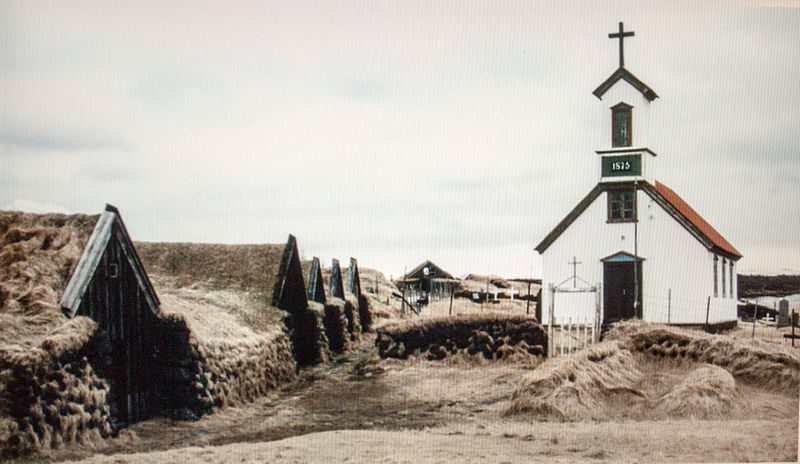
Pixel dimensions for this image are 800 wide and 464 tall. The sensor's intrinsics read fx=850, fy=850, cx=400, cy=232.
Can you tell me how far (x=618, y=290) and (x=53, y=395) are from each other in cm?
592

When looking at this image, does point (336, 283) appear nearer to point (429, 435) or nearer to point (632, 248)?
point (632, 248)

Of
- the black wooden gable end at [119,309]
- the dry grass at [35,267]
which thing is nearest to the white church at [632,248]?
the black wooden gable end at [119,309]

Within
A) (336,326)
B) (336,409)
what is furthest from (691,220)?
(336,326)

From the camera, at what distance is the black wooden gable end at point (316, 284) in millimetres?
13139

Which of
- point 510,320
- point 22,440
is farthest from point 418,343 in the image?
point 22,440

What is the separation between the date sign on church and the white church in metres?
0.01

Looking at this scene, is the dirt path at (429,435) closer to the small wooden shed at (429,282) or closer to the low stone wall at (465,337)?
the small wooden shed at (429,282)

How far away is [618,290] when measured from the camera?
9422 mm

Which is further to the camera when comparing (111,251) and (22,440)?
(111,251)

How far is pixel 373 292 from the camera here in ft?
55.1

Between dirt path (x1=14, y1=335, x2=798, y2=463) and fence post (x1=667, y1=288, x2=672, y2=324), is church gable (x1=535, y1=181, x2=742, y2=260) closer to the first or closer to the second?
fence post (x1=667, y1=288, x2=672, y2=324)

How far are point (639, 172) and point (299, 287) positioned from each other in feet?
17.0

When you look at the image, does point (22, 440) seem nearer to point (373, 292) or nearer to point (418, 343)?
point (418, 343)

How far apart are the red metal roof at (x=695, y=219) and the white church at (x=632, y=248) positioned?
0.01 meters
